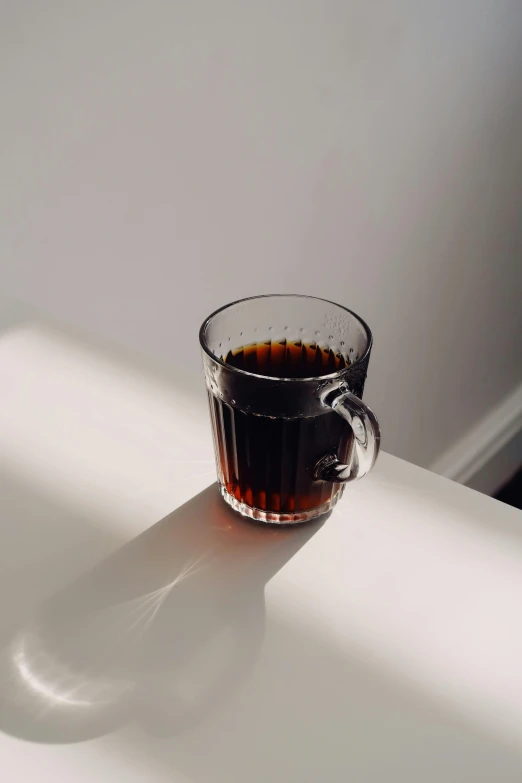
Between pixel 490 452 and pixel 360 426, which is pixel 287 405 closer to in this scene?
pixel 360 426

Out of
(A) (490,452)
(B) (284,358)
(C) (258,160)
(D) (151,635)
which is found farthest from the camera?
(A) (490,452)

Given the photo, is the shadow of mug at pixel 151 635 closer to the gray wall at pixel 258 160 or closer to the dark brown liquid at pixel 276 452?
the dark brown liquid at pixel 276 452

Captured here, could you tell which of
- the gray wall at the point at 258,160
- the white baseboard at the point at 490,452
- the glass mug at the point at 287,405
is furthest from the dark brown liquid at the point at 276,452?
the white baseboard at the point at 490,452

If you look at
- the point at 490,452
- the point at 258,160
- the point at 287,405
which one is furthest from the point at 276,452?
the point at 490,452

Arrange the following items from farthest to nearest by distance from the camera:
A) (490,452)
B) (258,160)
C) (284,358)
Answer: (490,452) → (258,160) → (284,358)

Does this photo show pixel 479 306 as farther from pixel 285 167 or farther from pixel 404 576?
pixel 404 576

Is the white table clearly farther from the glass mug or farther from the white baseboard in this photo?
the white baseboard
